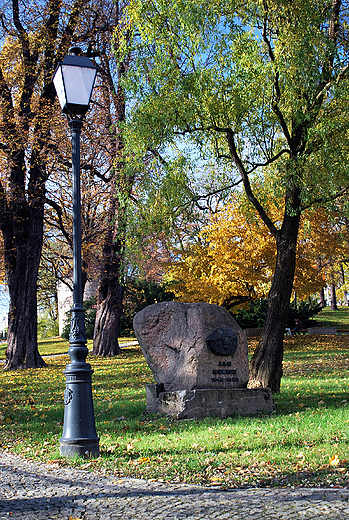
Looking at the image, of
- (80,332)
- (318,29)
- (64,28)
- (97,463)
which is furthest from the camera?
(64,28)

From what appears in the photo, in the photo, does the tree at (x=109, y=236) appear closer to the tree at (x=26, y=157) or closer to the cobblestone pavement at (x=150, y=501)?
the tree at (x=26, y=157)

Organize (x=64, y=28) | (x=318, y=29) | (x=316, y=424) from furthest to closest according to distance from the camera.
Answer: (x=64, y=28) < (x=318, y=29) < (x=316, y=424)

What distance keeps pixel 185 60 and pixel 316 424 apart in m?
8.47

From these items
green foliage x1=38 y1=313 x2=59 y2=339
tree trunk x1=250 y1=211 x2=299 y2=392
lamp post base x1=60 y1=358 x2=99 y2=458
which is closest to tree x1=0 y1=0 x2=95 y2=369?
tree trunk x1=250 y1=211 x2=299 y2=392

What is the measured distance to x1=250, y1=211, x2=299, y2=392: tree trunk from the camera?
35.7 ft

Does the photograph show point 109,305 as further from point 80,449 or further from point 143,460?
point 143,460

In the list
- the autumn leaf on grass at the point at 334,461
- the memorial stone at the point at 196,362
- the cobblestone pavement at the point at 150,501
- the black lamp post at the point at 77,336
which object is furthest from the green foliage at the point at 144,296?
the cobblestone pavement at the point at 150,501

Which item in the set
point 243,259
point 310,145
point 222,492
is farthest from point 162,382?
point 243,259

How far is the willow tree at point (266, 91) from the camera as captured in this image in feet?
36.1

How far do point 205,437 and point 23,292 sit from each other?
44.6 ft

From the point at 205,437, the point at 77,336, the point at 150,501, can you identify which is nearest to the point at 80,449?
the point at 77,336

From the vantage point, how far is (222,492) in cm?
443

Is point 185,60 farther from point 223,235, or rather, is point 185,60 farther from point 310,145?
point 223,235

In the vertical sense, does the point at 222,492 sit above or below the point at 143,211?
below
